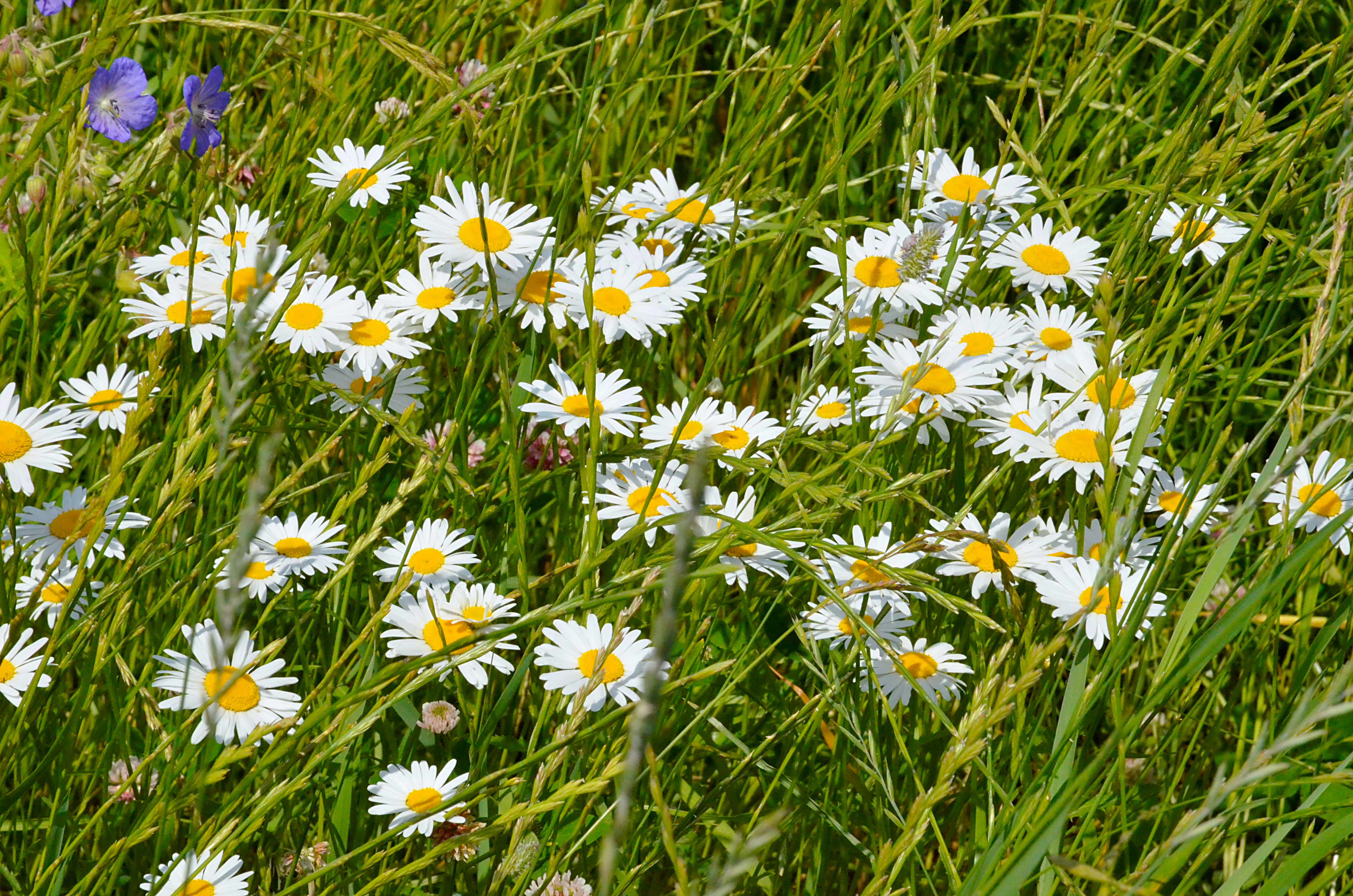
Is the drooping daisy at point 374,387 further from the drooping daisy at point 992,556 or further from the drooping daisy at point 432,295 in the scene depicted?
the drooping daisy at point 992,556

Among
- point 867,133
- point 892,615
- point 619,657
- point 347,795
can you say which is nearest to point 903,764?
point 892,615

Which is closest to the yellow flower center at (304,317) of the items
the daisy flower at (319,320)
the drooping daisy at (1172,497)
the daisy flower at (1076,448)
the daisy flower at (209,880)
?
the daisy flower at (319,320)

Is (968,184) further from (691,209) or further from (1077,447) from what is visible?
(1077,447)

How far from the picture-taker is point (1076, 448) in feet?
4.96

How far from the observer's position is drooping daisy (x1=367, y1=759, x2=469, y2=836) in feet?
3.81

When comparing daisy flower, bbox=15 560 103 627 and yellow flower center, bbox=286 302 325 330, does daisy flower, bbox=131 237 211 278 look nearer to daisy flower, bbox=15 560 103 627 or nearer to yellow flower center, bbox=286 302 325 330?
yellow flower center, bbox=286 302 325 330

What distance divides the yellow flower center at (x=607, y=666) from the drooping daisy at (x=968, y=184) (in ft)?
3.00

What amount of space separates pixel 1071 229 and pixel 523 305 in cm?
86

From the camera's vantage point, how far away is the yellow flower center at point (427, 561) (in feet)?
4.56

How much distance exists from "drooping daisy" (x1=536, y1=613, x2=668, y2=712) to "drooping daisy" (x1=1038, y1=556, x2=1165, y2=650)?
470 mm

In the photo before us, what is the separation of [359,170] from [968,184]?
3.18ft

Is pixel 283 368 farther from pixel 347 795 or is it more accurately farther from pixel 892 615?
pixel 892 615

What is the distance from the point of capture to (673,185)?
2016mm

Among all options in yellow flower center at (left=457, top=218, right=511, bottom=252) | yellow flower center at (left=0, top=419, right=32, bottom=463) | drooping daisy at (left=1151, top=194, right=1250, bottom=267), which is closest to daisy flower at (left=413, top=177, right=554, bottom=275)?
yellow flower center at (left=457, top=218, right=511, bottom=252)
